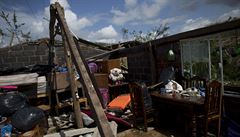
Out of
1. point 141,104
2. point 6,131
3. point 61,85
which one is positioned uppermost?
point 61,85

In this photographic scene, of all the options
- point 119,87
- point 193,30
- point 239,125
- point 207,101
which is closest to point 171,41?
point 193,30

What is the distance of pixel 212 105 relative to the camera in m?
4.38

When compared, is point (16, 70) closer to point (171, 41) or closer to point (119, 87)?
point (119, 87)

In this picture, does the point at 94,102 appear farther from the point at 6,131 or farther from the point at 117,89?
the point at 117,89

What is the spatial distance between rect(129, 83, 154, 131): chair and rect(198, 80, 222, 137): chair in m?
1.33

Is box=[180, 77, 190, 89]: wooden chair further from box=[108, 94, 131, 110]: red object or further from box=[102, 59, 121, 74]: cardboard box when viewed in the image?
box=[102, 59, 121, 74]: cardboard box

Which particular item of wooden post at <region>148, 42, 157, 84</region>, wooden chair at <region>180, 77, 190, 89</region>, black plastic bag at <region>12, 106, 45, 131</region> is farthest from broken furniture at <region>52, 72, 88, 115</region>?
wooden chair at <region>180, 77, 190, 89</region>

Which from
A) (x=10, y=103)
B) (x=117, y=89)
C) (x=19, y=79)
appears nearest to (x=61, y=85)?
(x=19, y=79)

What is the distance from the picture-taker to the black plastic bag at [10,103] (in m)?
5.02

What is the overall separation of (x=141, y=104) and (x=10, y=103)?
2.96 metres

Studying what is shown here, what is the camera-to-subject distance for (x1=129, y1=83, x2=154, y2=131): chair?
5371mm

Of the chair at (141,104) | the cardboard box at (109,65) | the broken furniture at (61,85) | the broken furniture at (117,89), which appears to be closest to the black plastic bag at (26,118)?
the broken furniture at (61,85)

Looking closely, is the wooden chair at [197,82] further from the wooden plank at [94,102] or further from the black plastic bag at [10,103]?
the black plastic bag at [10,103]

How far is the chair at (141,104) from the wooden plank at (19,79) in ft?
8.69
